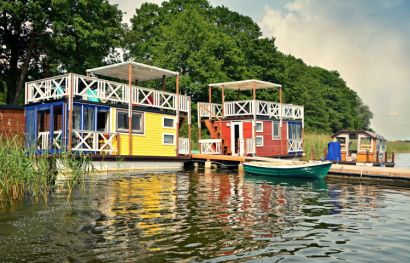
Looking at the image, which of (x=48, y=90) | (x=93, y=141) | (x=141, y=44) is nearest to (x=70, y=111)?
(x=93, y=141)

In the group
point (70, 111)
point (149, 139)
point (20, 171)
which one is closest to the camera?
point (20, 171)

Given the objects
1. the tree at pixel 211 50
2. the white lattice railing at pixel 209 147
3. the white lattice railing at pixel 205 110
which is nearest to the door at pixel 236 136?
the white lattice railing at pixel 209 147

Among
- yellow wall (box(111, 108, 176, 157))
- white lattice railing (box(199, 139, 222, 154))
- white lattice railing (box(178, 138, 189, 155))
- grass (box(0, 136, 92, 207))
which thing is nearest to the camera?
grass (box(0, 136, 92, 207))

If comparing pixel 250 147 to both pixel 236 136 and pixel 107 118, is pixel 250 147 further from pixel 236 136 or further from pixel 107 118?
pixel 107 118

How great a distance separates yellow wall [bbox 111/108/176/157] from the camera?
21719 mm

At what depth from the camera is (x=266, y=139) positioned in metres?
29.6

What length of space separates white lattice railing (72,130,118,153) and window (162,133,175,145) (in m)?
3.93

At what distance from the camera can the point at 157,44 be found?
132 feet

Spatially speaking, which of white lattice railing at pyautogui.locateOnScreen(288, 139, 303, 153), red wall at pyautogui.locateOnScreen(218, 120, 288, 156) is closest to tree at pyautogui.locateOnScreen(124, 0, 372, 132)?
red wall at pyautogui.locateOnScreen(218, 120, 288, 156)

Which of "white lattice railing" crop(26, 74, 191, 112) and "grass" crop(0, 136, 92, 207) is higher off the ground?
"white lattice railing" crop(26, 74, 191, 112)

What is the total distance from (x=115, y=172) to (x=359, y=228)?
47.6 feet

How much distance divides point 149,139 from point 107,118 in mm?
2969

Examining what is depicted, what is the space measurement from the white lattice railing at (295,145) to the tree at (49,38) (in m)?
17.2

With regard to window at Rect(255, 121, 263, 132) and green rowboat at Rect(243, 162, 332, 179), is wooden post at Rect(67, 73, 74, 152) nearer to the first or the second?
green rowboat at Rect(243, 162, 332, 179)
